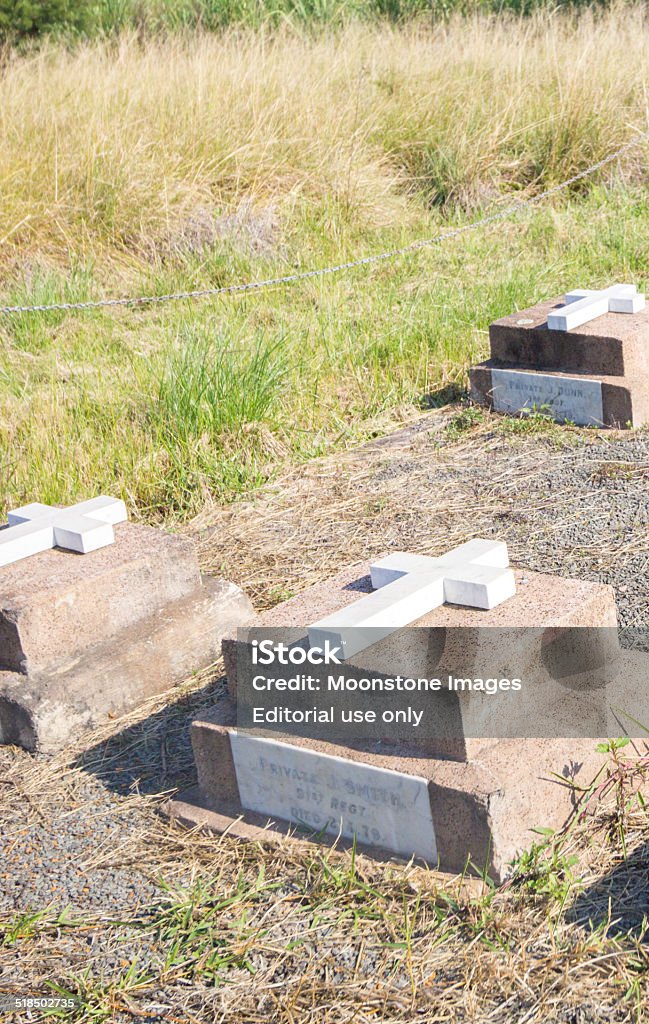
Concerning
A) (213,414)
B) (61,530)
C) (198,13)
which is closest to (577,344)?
(213,414)

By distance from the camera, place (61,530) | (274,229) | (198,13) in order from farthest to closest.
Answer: (198,13) < (274,229) < (61,530)

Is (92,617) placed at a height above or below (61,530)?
below

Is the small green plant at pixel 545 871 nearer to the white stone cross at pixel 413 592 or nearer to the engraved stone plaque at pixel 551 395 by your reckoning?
the white stone cross at pixel 413 592

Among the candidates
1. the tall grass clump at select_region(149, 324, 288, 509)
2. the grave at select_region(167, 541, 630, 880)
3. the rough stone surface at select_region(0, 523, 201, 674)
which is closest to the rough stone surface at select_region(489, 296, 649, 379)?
the tall grass clump at select_region(149, 324, 288, 509)

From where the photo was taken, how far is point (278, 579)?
3307mm

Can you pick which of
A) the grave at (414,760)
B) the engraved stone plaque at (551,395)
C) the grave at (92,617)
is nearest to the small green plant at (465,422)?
the engraved stone plaque at (551,395)

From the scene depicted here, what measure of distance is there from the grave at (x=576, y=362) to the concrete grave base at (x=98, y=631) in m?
1.81

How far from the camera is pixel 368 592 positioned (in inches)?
89.7

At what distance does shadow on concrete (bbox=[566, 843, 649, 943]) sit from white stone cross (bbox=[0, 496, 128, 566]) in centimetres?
147

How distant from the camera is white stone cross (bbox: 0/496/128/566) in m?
2.82

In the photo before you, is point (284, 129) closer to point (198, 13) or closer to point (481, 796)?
point (198, 13)

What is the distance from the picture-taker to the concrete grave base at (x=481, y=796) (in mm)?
1885

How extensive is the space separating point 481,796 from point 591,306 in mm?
2853

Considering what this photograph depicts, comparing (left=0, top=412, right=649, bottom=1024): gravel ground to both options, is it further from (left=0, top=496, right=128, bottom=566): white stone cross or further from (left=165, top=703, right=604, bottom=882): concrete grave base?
(left=0, top=496, right=128, bottom=566): white stone cross
